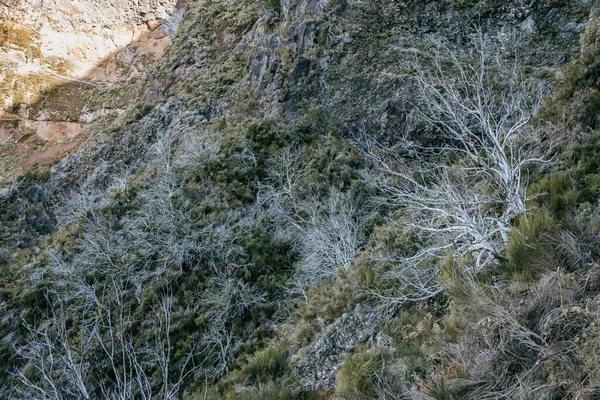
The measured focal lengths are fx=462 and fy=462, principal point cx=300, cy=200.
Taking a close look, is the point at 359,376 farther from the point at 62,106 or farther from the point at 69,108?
the point at 62,106

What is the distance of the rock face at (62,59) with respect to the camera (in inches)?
1377

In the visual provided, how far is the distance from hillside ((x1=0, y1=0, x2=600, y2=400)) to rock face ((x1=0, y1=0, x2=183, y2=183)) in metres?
2.17

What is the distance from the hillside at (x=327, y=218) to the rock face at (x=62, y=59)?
2167 mm

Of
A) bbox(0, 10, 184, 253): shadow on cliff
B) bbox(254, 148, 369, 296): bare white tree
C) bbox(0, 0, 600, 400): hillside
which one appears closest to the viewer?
bbox(0, 0, 600, 400): hillside

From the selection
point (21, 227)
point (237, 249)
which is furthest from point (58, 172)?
point (237, 249)

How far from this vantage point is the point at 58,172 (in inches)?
975

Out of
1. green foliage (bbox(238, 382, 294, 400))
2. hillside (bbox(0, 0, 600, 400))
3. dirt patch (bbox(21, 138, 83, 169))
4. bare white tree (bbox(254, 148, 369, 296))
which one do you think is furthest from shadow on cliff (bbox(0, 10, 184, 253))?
green foliage (bbox(238, 382, 294, 400))

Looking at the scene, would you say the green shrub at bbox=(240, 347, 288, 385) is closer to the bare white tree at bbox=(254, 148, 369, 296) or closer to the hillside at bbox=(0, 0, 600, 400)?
the hillside at bbox=(0, 0, 600, 400)

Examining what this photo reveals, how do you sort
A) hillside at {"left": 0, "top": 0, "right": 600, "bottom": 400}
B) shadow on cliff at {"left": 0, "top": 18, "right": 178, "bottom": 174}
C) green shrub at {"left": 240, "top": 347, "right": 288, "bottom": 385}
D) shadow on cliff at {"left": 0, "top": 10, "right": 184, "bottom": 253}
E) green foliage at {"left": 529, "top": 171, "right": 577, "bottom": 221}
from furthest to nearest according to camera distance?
shadow on cliff at {"left": 0, "top": 18, "right": 178, "bottom": 174}
shadow on cliff at {"left": 0, "top": 10, "right": 184, "bottom": 253}
green shrub at {"left": 240, "top": 347, "right": 288, "bottom": 385}
green foliage at {"left": 529, "top": 171, "right": 577, "bottom": 221}
hillside at {"left": 0, "top": 0, "right": 600, "bottom": 400}

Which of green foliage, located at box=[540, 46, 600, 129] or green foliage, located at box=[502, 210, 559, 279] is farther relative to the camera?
green foliage, located at box=[540, 46, 600, 129]

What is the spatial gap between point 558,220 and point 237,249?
955cm

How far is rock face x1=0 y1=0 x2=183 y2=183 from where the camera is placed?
115 ft

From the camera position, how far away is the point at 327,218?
42.2 feet

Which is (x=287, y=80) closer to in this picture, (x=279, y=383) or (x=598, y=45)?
(x=598, y=45)
